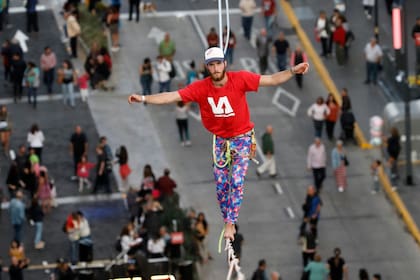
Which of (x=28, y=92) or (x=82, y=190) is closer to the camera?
(x=82, y=190)

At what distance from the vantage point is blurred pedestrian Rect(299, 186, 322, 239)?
4078cm

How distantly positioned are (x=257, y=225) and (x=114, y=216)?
12.3 ft

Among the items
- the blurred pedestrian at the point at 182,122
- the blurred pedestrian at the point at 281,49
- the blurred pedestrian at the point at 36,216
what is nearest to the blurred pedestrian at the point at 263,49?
the blurred pedestrian at the point at 281,49

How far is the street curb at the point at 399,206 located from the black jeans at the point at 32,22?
14.1 m

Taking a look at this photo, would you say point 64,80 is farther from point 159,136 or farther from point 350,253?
point 350,253

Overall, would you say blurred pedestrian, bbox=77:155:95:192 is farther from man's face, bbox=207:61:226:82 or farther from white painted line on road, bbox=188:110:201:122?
man's face, bbox=207:61:226:82

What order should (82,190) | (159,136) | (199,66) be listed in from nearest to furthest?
(82,190)
(159,136)
(199,66)

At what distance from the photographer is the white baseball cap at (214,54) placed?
19.9 meters

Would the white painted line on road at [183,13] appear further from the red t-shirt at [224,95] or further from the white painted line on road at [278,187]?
the red t-shirt at [224,95]

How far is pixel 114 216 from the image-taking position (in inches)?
1686

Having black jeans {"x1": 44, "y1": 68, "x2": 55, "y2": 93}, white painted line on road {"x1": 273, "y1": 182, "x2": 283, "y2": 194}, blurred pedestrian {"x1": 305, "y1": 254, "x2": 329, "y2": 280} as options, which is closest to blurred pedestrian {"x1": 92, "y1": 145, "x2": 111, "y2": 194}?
white painted line on road {"x1": 273, "y1": 182, "x2": 283, "y2": 194}

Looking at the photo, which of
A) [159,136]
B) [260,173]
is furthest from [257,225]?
[159,136]

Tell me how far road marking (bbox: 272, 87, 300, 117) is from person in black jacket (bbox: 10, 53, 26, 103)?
7.63m

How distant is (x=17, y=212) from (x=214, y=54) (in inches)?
840
